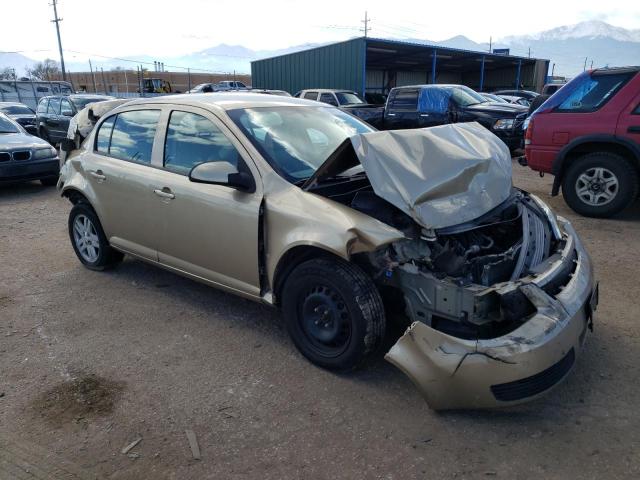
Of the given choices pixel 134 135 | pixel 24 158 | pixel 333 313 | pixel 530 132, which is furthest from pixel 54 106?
pixel 333 313

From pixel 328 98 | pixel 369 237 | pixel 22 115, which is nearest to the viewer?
pixel 369 237

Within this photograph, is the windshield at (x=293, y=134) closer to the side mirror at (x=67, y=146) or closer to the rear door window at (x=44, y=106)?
the side mirror at (x=67, y=146)

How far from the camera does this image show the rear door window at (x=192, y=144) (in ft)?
12.2

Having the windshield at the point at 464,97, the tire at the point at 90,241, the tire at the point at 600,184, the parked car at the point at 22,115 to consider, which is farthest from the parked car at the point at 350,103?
the tire at the point at 90,241

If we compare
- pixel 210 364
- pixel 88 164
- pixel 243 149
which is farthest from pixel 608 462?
pixel 88 164

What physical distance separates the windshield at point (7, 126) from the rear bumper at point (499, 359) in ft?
34.2

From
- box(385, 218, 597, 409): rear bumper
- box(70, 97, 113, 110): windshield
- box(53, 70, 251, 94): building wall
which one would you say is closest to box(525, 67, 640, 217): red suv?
box(385, 218, 597, 409): rear bumper

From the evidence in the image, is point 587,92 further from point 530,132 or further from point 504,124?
point 504,124

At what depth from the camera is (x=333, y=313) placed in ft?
10.3

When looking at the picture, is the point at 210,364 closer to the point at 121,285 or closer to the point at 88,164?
the point at 121,285

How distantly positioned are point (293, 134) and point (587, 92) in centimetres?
476

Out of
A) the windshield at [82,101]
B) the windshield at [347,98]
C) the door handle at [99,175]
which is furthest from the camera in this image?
the windshield at [347,98]

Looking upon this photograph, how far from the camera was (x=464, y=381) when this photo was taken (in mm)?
2594

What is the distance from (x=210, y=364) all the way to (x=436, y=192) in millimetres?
1886
